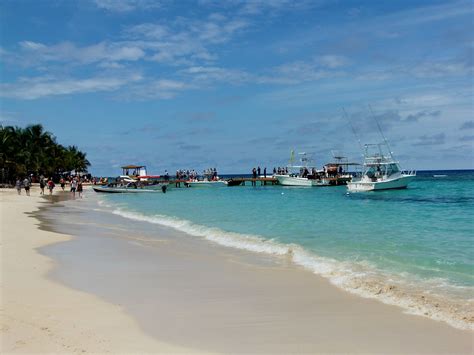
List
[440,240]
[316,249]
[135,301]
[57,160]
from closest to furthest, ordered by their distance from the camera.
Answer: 1. [135,301]
2. [316,249]
3. [440,240]
4. [57,160]

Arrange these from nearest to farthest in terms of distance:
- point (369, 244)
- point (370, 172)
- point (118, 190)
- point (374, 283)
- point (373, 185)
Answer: point (374, 283), point (369, 244), point (373, 185), point (370, 172), point (118, 190)

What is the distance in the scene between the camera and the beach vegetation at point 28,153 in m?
58.2

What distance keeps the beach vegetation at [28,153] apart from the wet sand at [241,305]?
50.1m

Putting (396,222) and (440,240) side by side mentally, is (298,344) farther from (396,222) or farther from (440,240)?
(396,222)

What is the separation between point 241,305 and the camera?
24.6 feet

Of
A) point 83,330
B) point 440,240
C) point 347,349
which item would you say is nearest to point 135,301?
point 83,330

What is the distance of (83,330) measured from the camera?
5906 mm

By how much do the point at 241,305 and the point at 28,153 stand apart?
65602 mm

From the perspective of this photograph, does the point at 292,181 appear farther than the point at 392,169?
Yes

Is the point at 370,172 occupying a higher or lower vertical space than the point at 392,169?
lower

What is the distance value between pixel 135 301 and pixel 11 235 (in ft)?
30.9

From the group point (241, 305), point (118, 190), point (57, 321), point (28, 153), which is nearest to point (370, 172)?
point (118, 190)

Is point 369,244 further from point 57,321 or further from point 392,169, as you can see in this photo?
point 392,169

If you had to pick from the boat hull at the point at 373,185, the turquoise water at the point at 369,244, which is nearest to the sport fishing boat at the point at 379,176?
the boat hull at the point at 373,185
